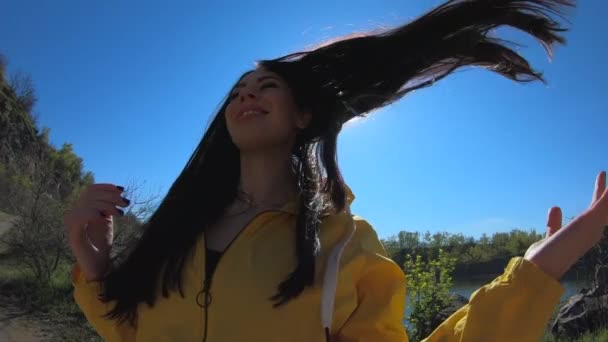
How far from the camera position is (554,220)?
3.72 ft

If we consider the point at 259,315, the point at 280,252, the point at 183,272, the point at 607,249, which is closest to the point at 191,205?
the point at 183,272

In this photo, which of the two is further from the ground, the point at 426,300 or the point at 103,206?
the point at 103,206

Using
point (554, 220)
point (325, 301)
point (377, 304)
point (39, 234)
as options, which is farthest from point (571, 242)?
point (39, 234)

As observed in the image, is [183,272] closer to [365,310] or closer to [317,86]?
[365,310]

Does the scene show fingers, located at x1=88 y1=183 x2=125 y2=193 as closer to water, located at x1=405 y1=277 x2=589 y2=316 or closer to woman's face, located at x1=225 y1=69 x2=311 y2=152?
woman's face, located at x1=225 y1=69 x2=311 y2=152

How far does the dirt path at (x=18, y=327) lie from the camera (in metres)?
6.99

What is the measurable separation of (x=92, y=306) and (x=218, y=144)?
71 centimetres

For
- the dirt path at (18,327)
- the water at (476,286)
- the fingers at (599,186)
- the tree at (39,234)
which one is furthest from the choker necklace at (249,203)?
the tree at (39,234)

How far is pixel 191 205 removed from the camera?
151cm

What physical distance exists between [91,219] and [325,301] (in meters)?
0.75

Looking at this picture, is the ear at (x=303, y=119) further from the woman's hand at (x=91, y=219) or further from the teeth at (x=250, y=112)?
the woman's hand at (x=91, y=219)

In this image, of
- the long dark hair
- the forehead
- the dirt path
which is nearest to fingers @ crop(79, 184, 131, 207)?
the long dark hair

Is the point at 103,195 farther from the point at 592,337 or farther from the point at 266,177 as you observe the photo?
the point at 592,337

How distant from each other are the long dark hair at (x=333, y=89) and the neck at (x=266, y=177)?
6 cm
